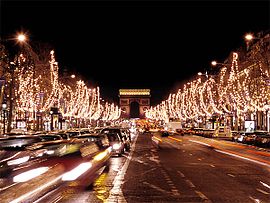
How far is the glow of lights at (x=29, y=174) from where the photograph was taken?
988 centimetres

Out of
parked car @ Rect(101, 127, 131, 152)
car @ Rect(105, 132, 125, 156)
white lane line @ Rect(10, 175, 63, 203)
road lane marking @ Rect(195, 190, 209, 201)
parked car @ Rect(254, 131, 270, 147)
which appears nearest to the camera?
white lane line @ Rect(10, 175, 63, 203)

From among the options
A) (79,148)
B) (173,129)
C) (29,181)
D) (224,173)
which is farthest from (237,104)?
(29,181)

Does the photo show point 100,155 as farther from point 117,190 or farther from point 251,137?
point 251,137

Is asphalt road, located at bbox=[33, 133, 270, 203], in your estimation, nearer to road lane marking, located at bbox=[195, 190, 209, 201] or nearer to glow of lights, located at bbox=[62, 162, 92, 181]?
road lane marking, located at bbox=[195, 190, 209, 201]

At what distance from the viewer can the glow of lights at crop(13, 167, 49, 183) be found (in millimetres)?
9883

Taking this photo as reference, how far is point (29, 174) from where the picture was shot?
10.6 metres

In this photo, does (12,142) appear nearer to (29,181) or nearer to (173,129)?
(29,181)

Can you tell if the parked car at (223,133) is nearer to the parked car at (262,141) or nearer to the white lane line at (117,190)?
the parked car at (262,141)

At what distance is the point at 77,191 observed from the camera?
14.1m

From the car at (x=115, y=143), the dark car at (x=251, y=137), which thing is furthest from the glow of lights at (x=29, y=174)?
the dark car at (x=251, y=137)

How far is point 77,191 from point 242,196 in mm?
4749

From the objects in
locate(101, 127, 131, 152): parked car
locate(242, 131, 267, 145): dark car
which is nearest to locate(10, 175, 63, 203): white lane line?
locate(101, 127, 131, 152): parked car

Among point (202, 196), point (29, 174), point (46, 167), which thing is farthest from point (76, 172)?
point (202, 196)

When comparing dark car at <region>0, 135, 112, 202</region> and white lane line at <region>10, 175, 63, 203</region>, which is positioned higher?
dark car at <region>0, 135, 112, 202</region>
